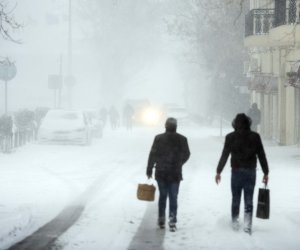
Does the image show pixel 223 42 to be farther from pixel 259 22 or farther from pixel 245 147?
pixel 245 147

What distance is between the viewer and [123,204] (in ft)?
43.1

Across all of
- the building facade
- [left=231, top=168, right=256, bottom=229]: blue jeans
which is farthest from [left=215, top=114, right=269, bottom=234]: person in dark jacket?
the building facade

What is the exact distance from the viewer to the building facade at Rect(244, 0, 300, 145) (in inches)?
1018

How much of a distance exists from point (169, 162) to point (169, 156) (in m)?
0.08

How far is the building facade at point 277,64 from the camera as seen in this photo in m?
25.9

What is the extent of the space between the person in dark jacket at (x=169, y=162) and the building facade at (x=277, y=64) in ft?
46.6

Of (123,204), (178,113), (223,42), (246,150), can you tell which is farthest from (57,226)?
(178,113)

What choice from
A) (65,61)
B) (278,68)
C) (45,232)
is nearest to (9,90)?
(65,61)

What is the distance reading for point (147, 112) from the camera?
50.8m

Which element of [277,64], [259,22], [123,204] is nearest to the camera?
[123,204]

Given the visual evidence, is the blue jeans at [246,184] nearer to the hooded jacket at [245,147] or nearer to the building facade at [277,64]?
the hooded jacket at [245,147]

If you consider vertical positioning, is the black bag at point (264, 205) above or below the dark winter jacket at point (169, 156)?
below

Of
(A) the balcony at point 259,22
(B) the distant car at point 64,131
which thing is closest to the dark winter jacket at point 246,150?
(B) the distant car at point 64,131

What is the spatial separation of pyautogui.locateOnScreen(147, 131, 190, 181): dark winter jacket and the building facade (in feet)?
46.7
